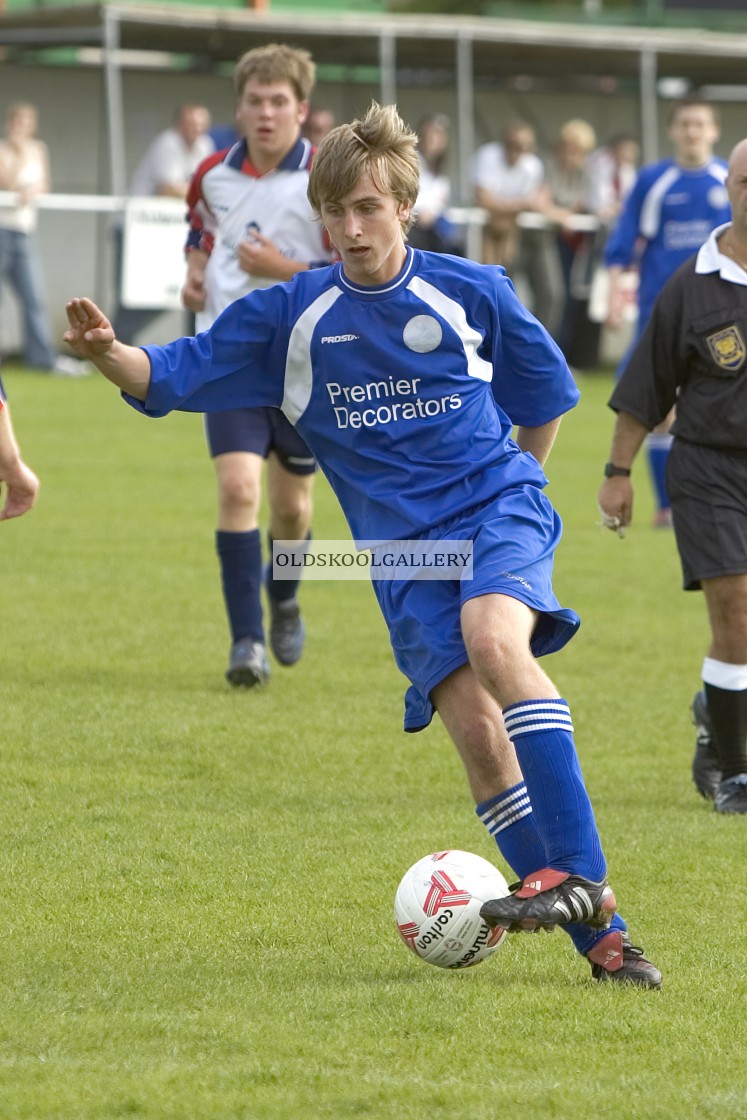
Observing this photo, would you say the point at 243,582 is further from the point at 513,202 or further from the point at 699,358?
the point at 513,202

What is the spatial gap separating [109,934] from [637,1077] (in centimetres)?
150

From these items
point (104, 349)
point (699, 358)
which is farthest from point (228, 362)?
point (699, 358)

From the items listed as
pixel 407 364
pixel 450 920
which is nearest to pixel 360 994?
pixel 450 920

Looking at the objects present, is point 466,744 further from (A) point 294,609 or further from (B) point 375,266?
(A) point 294,609

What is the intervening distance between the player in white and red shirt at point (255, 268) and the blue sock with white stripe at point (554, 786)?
3594 millimetres

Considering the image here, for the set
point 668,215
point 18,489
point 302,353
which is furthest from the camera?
point 668,215

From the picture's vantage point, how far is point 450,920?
4.28 meters

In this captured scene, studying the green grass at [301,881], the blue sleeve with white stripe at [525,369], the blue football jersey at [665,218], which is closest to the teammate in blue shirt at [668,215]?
the blue football jersey at [665,218]

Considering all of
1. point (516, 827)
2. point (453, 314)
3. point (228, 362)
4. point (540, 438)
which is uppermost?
point (453, 314)

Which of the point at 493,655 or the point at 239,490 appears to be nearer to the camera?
the point at 493,655

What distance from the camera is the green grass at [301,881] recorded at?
12.0 ft

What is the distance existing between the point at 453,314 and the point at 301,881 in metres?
1.65

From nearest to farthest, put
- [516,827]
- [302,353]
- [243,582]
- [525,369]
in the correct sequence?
Result: [516,827] → [302,353] → [525,369] → [243,582]

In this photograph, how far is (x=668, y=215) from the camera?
12.0 metres
